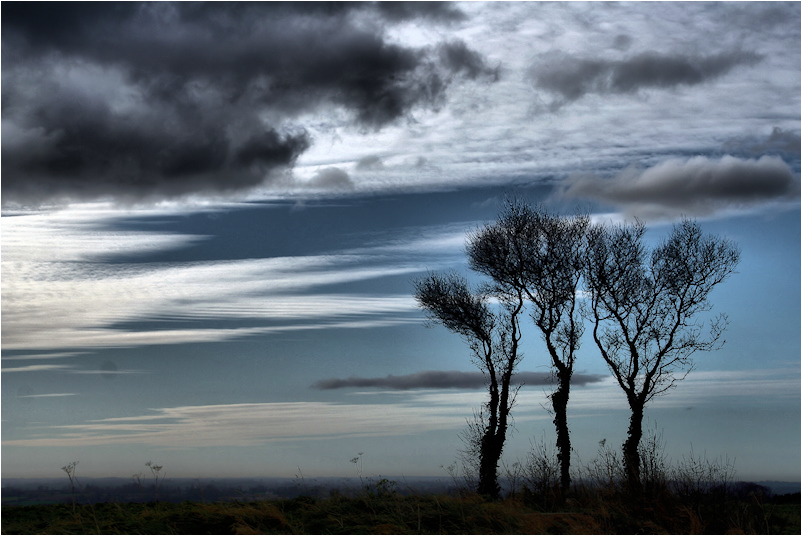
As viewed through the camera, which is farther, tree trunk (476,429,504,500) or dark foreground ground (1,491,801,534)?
tree trunk (476,429,504,500)

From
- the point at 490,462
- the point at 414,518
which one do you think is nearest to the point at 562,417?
the point at 490,462

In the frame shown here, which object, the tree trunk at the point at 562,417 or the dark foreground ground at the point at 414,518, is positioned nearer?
the dark foreground ground at the point at 414,518

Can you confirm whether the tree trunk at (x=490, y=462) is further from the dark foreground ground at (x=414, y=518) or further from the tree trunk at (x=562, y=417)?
the dark foreground ground at (x=414, y=518)

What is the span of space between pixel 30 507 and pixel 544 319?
16.8 metres

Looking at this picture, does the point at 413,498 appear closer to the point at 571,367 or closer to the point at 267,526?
the point at 267,526

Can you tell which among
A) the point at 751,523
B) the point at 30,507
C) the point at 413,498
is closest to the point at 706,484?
the point at 751,523

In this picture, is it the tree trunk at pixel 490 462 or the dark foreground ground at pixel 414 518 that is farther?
the tree trunk at pixel 490 462

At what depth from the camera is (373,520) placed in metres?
13.4

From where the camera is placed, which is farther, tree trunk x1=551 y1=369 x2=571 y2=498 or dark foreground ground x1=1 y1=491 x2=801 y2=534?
tree trunk x1=551 y1=369 x2=571 y2=498

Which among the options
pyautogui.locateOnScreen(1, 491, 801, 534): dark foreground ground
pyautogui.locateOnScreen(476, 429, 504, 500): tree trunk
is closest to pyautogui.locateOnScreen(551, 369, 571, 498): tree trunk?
pyautogui.locateOnScreen(476, 429, 504, 500): tree trunk

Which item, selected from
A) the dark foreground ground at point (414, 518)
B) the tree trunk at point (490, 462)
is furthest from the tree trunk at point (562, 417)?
the dark foreground ground at point (414, 518)

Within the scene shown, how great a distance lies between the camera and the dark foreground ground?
12.9 m

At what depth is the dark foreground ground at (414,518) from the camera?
12.9 meters

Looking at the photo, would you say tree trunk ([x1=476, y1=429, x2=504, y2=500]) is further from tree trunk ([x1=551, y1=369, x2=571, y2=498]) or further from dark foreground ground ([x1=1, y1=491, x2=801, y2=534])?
dark foreground ground ([x1=1, y1=491, x2=801, y2=534])
